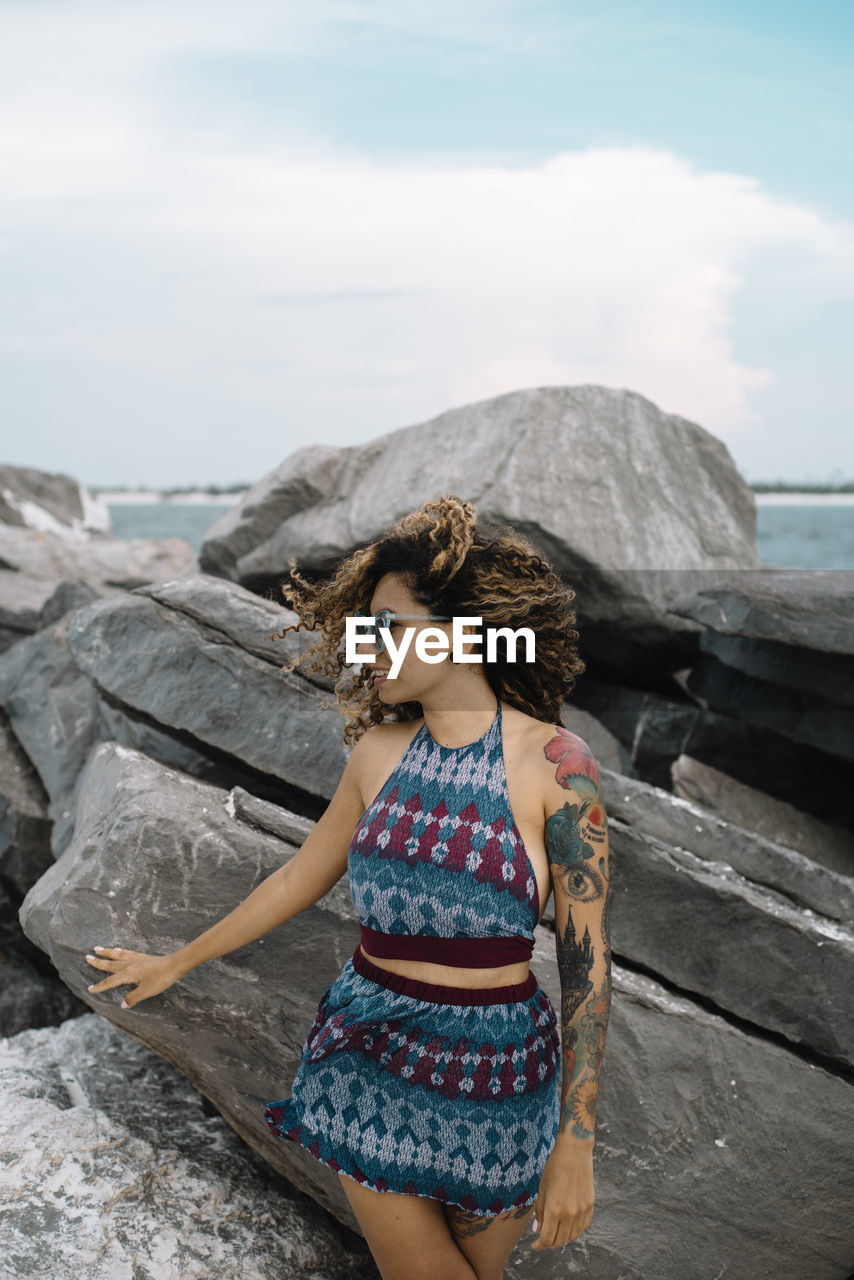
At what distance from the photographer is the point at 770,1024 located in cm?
424

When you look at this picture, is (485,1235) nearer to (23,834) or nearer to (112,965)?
(112,965)

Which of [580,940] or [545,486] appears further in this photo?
[545,486]

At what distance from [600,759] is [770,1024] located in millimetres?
2399

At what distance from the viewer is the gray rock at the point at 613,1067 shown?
12.8 feet

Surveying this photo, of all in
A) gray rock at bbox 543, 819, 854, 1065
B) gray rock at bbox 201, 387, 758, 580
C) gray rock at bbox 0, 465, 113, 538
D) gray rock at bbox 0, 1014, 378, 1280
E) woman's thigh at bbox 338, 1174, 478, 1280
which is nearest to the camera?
woman's thigh at bbox 338, 1174, 478, 1280

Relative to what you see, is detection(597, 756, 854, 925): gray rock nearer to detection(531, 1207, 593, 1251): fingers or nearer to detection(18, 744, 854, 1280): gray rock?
detection(18, 744, 854, 1280): gray rock

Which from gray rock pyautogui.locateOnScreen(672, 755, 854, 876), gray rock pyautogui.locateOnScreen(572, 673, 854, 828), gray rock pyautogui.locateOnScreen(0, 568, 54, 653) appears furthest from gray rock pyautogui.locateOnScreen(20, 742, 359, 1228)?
gray rock pyautogui.locateOnScreen(0, 568, 54, 653)

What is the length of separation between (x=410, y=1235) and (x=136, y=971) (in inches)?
52.4

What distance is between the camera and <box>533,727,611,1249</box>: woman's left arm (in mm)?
2707

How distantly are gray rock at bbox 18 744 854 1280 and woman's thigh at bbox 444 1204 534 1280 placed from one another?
1081 millimetres

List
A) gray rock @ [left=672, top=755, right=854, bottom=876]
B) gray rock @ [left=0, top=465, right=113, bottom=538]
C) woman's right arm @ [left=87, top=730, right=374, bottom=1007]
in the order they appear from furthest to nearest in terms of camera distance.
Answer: gray rock @ [left=0, top=465, right=113, bottom=538] < gray rock @ [left=672, top=755, right=854, bottom=876] < woman's right arm @ [left=87, top=730, right=374, bottom=1007]

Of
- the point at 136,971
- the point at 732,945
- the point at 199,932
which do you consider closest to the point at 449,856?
the point at 136,971

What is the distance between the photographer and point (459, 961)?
2797 mm

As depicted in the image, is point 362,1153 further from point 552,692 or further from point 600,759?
point 600,759
